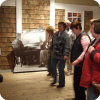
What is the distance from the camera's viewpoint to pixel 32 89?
2932 millimetres

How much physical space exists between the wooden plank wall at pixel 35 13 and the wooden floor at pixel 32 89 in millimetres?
1596

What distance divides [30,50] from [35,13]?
1156 mm

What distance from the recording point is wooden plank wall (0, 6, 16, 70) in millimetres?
4164

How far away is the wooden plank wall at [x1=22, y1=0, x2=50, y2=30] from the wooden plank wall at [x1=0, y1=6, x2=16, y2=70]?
12.8 inches

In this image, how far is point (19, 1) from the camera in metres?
4.16

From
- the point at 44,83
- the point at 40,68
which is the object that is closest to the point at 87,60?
the point at 44,83

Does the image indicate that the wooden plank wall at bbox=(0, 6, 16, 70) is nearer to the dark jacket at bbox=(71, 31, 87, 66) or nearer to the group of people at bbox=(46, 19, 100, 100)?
the group of people at bbox=(46, 19, 100, 100)

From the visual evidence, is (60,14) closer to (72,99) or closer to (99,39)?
(72,99)

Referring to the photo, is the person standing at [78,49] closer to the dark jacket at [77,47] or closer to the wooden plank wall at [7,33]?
the dark jacket at [77,47]

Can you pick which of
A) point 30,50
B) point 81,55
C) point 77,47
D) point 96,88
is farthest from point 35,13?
point 96,88

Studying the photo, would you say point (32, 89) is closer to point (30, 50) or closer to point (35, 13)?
point (30, 50)

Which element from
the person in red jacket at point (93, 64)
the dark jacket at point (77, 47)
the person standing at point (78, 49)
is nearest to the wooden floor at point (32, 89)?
the person standing at point (78, 49)

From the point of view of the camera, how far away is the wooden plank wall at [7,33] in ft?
13.7

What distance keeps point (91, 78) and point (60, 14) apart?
3503 millimetres
